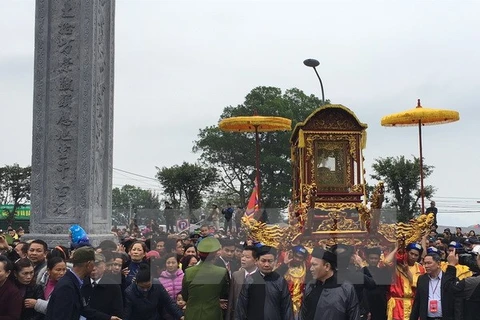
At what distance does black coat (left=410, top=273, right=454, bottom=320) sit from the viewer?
6.59 meters

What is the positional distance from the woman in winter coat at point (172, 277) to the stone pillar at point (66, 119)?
11.4 feet

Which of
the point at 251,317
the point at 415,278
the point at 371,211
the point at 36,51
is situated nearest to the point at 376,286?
the point at 415,278

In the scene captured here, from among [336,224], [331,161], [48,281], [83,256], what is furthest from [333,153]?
[83,256]

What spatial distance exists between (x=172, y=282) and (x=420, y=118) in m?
12.5

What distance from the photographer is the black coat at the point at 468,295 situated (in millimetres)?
6305

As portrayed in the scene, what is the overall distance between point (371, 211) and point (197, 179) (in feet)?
93.1

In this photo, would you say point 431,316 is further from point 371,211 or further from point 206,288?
point 371,211

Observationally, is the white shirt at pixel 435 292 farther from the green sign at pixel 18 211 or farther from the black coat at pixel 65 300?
the green sign at pixel 18 211

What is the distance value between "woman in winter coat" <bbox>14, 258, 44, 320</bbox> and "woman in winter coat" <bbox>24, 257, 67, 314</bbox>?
53 mm

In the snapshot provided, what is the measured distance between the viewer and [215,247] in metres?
5.90

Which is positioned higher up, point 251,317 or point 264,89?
point 264,89

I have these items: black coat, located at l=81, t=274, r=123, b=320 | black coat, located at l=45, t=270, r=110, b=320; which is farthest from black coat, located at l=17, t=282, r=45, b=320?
black coat, located at l=45, t=270, r=110, b=320

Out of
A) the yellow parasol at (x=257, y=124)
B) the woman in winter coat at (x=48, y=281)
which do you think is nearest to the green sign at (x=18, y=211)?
the yellow parasol at (x=257, y=124)

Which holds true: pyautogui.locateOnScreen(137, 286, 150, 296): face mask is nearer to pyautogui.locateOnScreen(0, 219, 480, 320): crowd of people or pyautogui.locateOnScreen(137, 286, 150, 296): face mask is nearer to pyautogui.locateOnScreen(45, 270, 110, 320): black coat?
pyautogui.locateOnScreen(0, 219, 480, 320): crowd of people
